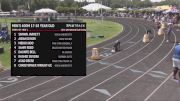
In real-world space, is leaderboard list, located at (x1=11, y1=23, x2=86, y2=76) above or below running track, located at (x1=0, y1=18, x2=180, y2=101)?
above

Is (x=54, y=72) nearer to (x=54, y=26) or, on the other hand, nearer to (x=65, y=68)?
(x=65, y=68)

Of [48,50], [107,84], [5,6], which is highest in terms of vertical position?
[5,6]

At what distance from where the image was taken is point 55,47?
10164 millimetres

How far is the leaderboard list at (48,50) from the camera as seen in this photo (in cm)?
1005

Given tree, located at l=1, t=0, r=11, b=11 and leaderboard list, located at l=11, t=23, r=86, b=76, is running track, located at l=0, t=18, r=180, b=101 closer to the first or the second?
leaderboard list, located at l=11, t=23, r=86, b=76

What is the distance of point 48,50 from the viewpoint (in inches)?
401

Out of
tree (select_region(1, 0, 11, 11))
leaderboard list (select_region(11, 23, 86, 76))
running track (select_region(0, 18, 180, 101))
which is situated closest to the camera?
leaderboard list (select_region(11, 23, 86, 76))

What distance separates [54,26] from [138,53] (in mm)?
21203

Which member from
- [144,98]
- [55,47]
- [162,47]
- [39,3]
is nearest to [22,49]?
[55,47]

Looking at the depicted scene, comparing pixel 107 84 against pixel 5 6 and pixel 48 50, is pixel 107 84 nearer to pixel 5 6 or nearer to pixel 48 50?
pixel 48 50

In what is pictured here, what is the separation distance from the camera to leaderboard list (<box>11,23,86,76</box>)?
33.0ft

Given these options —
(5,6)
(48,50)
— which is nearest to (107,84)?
(48,50)

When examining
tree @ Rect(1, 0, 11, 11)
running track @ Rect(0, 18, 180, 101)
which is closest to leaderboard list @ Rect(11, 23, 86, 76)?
running track @ Rect(0, 18, 180, 101)

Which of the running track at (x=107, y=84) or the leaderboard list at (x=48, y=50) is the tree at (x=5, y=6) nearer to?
the running track at (x=107, y=84)
